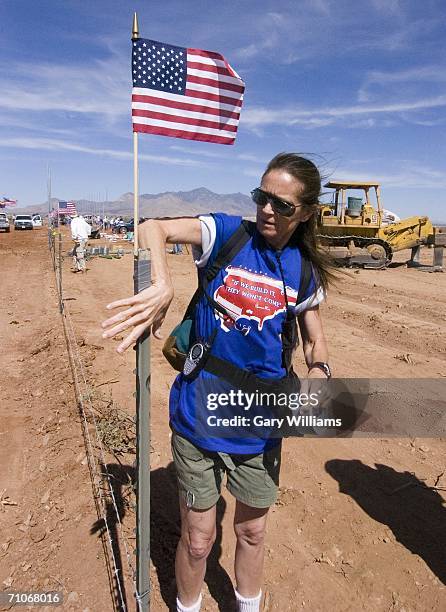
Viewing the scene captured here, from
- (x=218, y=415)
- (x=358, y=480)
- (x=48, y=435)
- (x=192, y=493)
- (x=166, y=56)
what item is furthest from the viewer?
(x=48, y=435)

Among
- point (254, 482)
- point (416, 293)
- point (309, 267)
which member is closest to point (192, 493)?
point (254, 482)

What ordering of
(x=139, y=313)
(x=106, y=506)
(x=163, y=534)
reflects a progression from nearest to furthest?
(x=139, y=313), (x=163, y=534), (x=106, y=506)

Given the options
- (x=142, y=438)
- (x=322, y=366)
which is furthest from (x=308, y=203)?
(x=142, y=438)

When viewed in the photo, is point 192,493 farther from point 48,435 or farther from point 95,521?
point 48,435

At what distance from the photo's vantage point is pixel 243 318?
1.79 meters

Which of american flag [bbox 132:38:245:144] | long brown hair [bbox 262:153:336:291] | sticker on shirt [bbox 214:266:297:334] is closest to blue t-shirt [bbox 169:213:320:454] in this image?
sticker on shirt [bbox 214:266:297:334]

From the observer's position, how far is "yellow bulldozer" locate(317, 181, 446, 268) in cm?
1742

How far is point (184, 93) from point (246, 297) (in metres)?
1.03

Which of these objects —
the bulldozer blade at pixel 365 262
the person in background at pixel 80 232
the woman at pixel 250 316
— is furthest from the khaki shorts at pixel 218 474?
the bulldozer blade at pixel 365 262

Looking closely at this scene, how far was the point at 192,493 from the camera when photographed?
74.4 inches

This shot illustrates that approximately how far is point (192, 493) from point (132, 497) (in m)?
1.62

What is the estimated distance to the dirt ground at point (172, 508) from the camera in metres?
2.72

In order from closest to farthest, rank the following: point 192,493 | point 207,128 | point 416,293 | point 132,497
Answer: point 192,493 < point 207,128 < point 132,497 < point 416,293

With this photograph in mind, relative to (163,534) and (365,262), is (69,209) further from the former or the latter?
(163,534)
